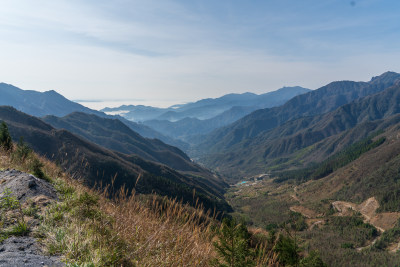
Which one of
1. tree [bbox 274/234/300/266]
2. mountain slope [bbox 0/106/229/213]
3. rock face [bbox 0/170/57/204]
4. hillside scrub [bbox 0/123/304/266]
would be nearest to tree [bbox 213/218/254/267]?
hillside scrub [bbox 0/123/304/266]

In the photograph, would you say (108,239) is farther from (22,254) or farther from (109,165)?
(109,165)

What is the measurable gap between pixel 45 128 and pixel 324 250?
21728 centimetres

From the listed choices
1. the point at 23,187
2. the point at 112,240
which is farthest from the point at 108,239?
the point at 23,187

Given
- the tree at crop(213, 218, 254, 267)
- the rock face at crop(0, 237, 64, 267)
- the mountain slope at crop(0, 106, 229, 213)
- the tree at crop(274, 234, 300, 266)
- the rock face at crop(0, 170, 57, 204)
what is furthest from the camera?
the mountain slope at crop(0, 106, 229, 213)

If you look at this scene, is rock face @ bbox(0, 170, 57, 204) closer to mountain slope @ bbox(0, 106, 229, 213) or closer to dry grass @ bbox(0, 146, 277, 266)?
dry grass @ bbox(0, 146, 277, 266)

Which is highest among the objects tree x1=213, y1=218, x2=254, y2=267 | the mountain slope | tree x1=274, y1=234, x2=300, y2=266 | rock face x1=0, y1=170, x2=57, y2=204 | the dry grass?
rock face x1=0, y1=170, x2=57, y2=204

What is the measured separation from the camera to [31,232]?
4.62 meters

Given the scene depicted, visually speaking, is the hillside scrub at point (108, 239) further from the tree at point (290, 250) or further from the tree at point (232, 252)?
the tree at point (290, 250)

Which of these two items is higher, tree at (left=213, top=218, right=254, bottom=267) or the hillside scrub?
the hillside scrub

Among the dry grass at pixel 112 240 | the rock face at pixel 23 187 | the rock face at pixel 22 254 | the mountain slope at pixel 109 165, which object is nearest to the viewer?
the rock face at pixel 22 254

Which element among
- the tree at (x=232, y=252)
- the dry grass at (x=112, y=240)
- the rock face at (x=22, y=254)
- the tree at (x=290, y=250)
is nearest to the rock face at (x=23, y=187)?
the dry grass at (x=112, y=240)

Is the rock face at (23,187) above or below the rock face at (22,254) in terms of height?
above

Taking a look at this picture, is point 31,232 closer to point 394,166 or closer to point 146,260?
point 146,260

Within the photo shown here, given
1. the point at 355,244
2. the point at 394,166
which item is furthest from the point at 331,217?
the point at 394,166
